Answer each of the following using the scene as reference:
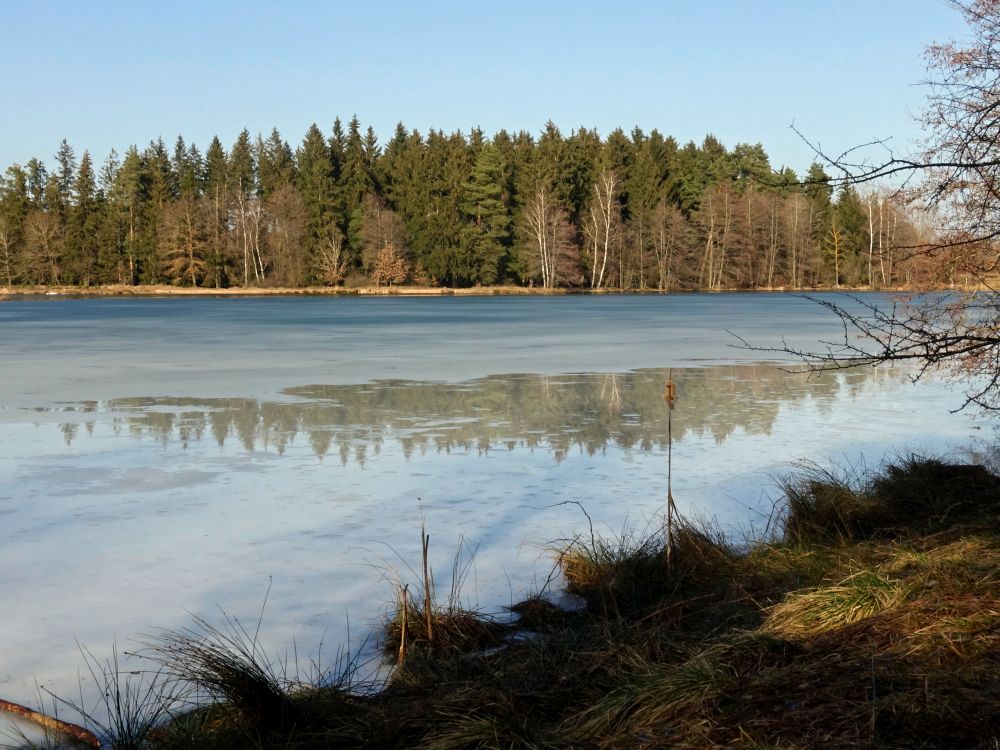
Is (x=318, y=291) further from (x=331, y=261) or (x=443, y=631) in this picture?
(x=443, y=631)

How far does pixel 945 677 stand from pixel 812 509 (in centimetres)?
377

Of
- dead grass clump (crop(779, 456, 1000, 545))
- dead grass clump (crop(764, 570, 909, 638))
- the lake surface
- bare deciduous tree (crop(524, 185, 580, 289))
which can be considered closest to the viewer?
dead grass clump (crop(764, 570, 909, 638))

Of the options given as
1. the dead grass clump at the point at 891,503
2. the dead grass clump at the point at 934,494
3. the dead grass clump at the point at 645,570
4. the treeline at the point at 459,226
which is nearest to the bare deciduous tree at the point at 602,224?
the treeline at the point at 459,226

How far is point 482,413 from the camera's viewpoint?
496 inches

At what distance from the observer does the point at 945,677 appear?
3.08 metres

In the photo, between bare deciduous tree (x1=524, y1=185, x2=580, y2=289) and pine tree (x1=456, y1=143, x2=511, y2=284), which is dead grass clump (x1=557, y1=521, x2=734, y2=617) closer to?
bare deciduous tree (x1=524, y1=185, x2=580, y2=289)

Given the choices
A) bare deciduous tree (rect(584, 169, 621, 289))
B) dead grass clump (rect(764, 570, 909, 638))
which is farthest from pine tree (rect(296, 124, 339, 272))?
dead grass clump (rect(764, 570, 909, 638))

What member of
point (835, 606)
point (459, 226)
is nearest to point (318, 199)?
point (459, 226)

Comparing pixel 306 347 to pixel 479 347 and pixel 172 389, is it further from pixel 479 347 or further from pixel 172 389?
pixel 172 389

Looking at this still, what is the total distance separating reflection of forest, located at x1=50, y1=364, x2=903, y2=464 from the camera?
418 inches

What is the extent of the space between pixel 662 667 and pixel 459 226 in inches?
2972

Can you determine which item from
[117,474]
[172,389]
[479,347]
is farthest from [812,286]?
[117,474]

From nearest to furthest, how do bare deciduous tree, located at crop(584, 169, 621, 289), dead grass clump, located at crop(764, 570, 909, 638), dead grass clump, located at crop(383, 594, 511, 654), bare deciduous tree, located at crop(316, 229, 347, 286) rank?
1. dead grass clump, located at crop(764, 570, 909, 638)
2. dead grass clump, located at crop(383, 594, 511, 654)
3. bare deciduous tree, located at crop(584, 169, 621, 289)
4. bare deciduous tree, located at crop(316, 229, 347, 286)

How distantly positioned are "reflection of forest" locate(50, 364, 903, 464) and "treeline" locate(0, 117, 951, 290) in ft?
198
